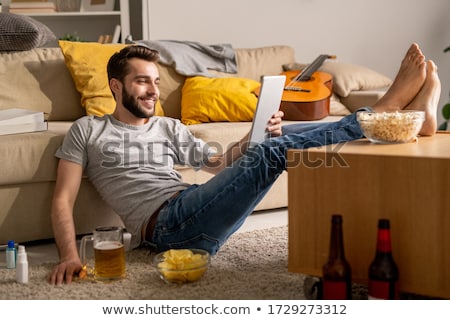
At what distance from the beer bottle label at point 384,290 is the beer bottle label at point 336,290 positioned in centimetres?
6

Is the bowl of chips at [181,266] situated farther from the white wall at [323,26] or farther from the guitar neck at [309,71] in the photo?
the white wall at [323,26]

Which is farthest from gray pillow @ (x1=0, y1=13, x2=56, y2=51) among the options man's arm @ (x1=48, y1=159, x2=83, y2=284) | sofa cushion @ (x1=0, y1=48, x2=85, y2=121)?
man's arm @ (x1=48, y1=159, x2=83, y2=284)

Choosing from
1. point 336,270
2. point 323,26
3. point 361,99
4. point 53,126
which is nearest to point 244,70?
point 361,99

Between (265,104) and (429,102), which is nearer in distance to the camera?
(265,104)

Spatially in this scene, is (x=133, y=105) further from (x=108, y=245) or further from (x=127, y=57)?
(x=108, y=245)

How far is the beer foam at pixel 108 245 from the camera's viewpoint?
6.89 ft

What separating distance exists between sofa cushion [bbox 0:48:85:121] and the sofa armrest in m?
1.41

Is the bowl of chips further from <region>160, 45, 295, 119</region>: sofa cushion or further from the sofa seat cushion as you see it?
<region>160, 45, 295, 119</region>: sofa cushion

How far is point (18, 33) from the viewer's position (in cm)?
321

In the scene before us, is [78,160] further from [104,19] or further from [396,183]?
[104,19]

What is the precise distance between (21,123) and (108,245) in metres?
0.84

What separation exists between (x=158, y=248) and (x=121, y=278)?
222 millimetres

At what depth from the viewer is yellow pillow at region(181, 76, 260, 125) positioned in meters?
3.41

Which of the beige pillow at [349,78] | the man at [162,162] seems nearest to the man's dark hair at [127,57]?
the man at [162,162]
